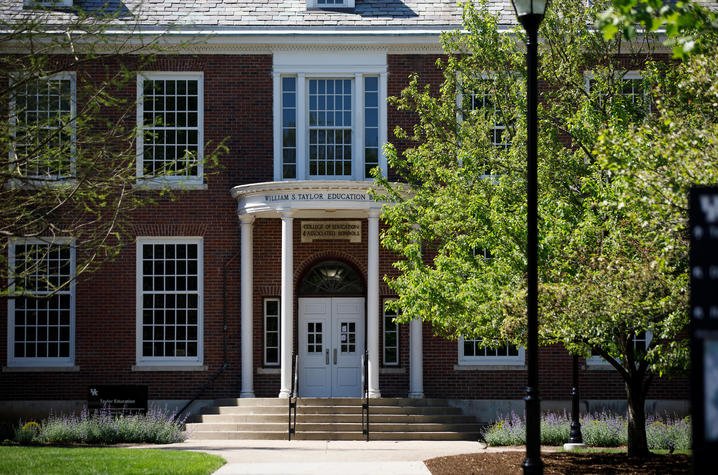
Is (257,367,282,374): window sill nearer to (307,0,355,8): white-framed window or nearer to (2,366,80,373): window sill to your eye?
(2,366,80,373): window sill

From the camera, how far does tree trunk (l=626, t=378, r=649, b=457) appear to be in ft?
48.9

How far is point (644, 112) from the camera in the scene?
15266mm

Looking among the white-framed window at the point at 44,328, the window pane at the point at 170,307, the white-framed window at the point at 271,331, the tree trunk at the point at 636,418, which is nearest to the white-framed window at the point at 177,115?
the window pane at the point at 170,307

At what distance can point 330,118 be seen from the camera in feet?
75.6

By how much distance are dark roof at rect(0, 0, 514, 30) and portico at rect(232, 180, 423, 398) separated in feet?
14.2

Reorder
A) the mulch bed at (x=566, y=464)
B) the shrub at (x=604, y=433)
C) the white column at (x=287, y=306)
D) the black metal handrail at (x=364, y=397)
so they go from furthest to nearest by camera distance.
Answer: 1. the white column at (x=287, y=306)
2. the black metal handrail at (x=364, y=397)
3. the shrub at (x=604, y=433)
4. the mulch bed at (x=566, y=464)

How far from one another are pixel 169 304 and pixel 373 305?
5.13 meters

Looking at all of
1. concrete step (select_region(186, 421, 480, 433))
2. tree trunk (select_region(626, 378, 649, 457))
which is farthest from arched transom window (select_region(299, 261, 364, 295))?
tree trunk (select_region(626, 378, 649, 457))

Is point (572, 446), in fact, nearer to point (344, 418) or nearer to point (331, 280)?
point (344, 418)

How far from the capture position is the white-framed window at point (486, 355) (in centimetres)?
2278

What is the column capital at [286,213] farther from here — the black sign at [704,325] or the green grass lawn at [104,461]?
the black sign at [704,325]

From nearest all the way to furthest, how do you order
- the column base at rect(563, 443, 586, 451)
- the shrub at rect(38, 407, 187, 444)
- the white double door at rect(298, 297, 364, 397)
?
the column base at rect(563, 443, 586, 451) → the shrub at rect(38, 407, 187, 444) → the white double door at rect(298, 297, 364, 397)

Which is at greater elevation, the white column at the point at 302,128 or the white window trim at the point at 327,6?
the white window trim at the point at 327,6

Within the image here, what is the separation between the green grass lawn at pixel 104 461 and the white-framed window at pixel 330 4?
12.5 metres
